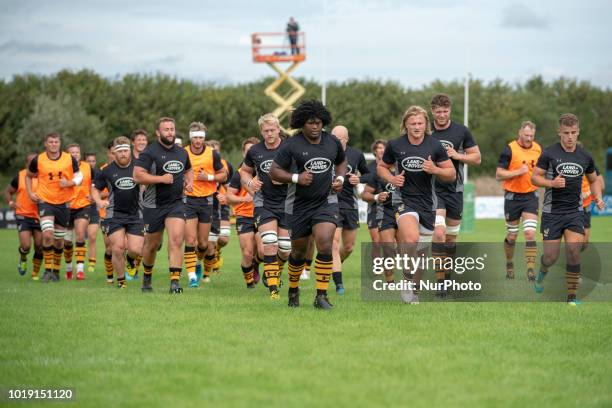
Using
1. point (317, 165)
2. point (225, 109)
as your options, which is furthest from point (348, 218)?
point (225, 109)

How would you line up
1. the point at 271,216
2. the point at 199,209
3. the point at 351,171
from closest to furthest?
the point at 271,216 → the point at 351,171 → the point at 199,209

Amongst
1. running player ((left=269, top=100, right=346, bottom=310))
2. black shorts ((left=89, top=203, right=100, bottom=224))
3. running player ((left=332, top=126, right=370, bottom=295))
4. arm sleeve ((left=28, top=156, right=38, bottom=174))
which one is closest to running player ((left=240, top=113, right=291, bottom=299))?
running player ((left=269, top=100, right=346, bottom=310))

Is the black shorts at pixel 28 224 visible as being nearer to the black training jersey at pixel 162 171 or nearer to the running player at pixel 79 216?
the running player at pixel 79 216

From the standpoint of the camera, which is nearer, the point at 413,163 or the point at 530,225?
the point at 413,163

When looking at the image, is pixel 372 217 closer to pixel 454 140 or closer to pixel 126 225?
pixel 454 140

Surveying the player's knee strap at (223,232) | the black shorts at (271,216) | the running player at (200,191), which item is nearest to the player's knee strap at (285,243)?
the black shorts at (271,216)

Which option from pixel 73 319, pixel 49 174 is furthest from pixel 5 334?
pixel 49 174

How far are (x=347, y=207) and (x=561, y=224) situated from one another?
419 centimetres

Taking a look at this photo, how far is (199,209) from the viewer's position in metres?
16.2

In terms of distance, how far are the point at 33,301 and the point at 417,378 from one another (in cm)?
762

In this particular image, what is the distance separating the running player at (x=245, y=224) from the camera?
15523mm

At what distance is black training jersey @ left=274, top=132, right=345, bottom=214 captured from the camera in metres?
11.7

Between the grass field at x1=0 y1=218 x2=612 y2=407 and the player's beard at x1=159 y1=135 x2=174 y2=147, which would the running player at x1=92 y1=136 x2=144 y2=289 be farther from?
the grass field at x1=0 y1=218 x2=612 y2=407

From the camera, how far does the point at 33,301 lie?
13617 mm
